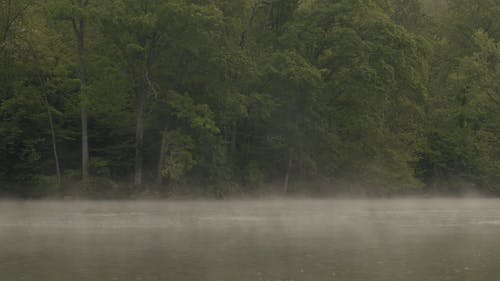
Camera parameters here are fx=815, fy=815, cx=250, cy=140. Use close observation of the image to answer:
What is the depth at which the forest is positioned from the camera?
4756 centimetres

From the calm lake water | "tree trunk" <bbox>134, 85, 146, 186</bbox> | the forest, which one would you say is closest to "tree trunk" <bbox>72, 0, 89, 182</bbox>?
the forest

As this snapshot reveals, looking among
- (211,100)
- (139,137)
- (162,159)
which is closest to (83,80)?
(139,137)

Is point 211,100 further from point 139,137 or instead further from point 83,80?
point 83,80

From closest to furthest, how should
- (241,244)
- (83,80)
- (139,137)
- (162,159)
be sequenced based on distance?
(241,244), (83,80), (139,137), (162,159)

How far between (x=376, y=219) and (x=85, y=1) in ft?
75.4

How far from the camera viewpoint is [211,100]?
5047 centimetres

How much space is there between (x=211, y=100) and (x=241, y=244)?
27275mm

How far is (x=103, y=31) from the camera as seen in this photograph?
4778 cm

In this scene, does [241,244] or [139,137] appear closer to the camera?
[241,244]

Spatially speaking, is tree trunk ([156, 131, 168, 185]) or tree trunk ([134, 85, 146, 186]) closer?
tree trunk ([134, 85, 146, 186])

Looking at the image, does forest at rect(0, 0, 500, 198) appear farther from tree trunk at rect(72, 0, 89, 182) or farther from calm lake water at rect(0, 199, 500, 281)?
calm lake water at rect(0, 199, 500, 281)

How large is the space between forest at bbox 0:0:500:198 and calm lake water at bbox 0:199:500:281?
25.6ft

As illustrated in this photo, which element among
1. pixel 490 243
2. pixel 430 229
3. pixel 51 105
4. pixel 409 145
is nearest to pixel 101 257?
pixel 490 243

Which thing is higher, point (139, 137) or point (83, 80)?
point (83, 80)
